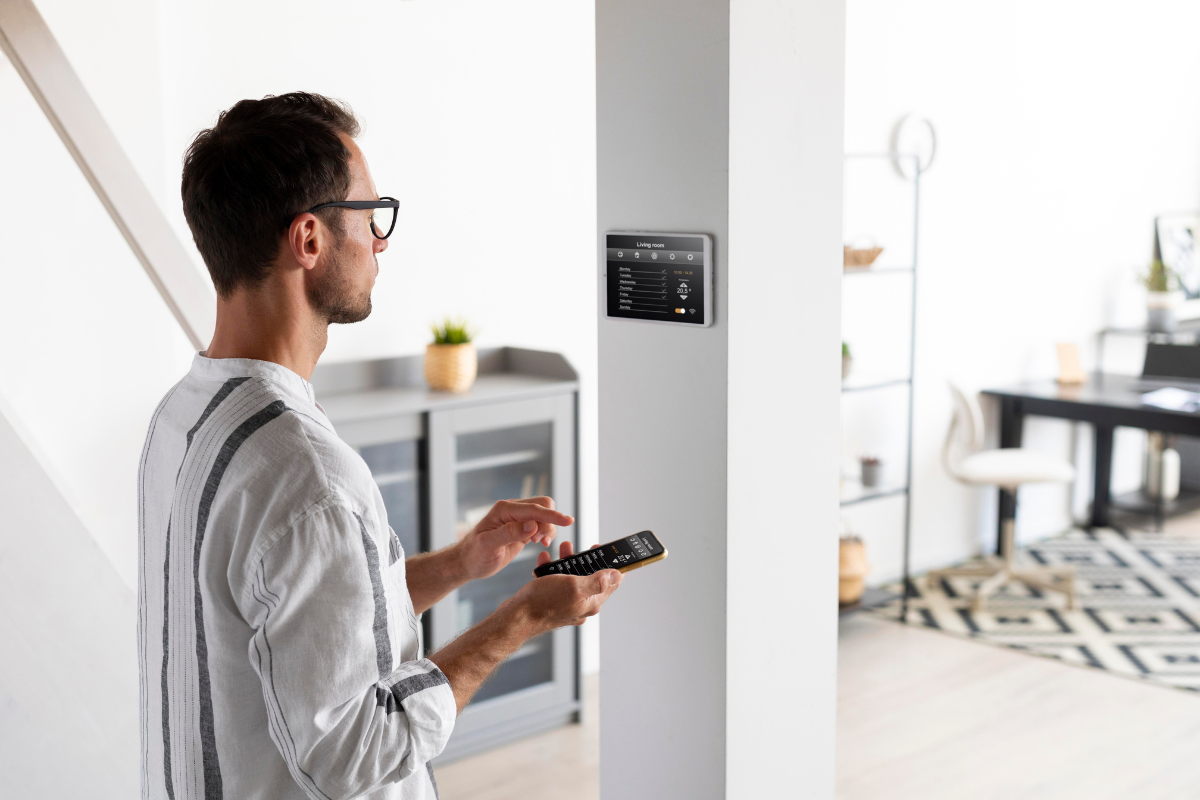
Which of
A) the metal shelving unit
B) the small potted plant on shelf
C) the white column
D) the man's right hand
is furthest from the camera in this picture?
the small potted plant on shelf

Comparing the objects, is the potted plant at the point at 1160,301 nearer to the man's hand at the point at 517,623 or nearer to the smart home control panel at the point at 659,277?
the smart home control panel at the point at 659,277

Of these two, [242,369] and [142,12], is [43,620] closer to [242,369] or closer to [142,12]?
[242,369]

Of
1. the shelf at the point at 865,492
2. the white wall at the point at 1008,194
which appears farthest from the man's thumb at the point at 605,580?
the white wall at the point at 1008,194

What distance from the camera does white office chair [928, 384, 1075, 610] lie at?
182 inches

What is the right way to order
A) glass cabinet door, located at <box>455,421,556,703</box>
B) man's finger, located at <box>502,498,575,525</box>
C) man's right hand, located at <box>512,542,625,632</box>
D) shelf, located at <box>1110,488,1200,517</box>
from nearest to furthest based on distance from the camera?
man's right hand, located at <box>512,542,625,632</box>
man's finger, located at <box>502,498,575,525</box>
glass cabinet door, located at <box>455,421,556,703</box>
shelf, located at <box>1110,488,1200,517</box>

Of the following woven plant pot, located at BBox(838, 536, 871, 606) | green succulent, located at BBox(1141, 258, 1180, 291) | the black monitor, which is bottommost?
woven plant pot, located at BBox(838, 536, 871, 606)

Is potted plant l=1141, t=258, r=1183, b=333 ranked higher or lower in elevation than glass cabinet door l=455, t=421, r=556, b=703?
higher

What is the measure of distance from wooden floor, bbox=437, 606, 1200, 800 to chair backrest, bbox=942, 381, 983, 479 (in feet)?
3.03

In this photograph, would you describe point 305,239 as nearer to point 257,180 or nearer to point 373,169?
point 257,180

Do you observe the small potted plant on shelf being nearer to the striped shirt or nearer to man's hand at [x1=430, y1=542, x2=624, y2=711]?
man's hand at [x1=430, y1=542, x2=624, y2=711]

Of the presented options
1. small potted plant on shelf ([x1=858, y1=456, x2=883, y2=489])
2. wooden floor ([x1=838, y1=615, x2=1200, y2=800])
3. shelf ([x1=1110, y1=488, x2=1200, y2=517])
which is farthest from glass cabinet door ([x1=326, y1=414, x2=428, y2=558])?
shelf ([x1=1110, y1=488, x2=1200, y2=517])

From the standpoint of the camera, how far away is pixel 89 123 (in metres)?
1.76

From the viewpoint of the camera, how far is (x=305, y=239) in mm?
1170

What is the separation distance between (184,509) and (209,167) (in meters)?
0.37
